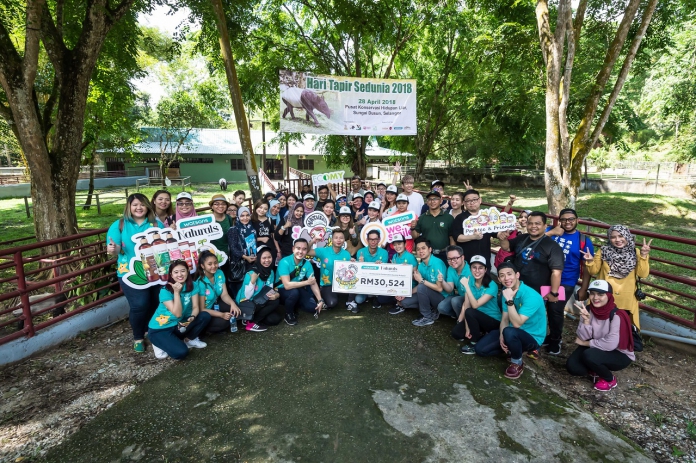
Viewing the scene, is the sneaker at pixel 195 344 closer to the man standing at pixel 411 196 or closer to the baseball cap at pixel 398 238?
the baseball cap at pixel 398 238

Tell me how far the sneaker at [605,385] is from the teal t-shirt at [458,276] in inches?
64.4

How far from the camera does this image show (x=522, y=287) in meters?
3.97

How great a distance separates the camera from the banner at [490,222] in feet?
16.5

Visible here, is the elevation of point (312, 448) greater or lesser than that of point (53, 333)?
lesser

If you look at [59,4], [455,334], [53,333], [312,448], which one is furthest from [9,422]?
[59,4]

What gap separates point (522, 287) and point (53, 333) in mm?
5289

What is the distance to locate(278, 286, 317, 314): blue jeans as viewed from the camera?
17.1ft

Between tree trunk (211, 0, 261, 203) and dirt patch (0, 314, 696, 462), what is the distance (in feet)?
14.9

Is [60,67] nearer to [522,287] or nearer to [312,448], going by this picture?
[312,448]

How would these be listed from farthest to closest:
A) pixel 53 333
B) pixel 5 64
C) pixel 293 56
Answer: pixel 293 56 < pixel 5 64 < pixel 53 333

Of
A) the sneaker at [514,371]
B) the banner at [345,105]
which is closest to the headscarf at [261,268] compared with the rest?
the sneaker at [514,371]

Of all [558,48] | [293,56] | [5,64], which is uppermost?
[293,56]

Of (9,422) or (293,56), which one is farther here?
(293,56)

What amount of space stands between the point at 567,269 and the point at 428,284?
1.65m
